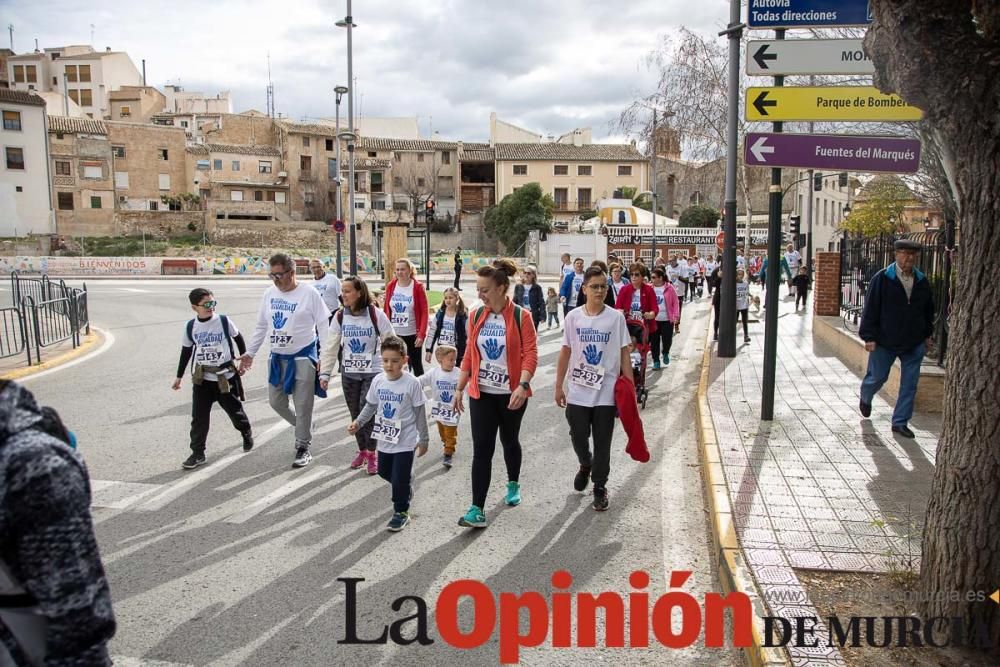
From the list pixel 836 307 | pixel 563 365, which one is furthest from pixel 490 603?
pixel 836 307

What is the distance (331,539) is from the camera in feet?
17.5

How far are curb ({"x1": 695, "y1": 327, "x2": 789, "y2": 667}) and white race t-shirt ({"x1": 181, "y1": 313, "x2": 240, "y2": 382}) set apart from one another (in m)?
4.37

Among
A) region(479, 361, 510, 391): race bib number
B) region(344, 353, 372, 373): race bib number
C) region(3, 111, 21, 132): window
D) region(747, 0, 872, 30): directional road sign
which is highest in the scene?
region(3, 111, 21, 132): window

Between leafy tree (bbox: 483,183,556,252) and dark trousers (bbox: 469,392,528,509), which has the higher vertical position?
leafy tree (bbox: 483,183,556,252)

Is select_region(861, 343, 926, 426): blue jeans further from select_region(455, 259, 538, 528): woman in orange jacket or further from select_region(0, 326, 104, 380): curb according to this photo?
select_region(0, 326, 104, 380): curb

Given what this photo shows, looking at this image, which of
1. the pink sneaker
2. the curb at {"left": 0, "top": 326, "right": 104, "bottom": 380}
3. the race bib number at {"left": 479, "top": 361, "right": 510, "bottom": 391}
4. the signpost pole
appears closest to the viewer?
the race bib number at {"left": 479, "top": 361, "right": 510, "bottom": 391}

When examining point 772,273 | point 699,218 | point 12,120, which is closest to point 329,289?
point 772,273

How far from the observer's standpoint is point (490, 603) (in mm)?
4402

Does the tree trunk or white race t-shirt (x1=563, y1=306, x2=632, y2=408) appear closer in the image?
the tree trunk

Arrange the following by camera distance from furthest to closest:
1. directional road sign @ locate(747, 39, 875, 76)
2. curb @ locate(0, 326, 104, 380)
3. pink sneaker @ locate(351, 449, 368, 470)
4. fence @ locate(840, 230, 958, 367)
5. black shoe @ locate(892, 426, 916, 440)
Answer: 1. curb @ locate(0, 326, 104, 380)
2. fence @ locate(840, 230, 958, 367)
3. black shoe @ locate(892, 426, 916, 440)
4. directional road sign @ locate(747, 39, 875, 76)
5. pink sneaker @ locate(351, 449, 368, 470)

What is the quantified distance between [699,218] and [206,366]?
176ft

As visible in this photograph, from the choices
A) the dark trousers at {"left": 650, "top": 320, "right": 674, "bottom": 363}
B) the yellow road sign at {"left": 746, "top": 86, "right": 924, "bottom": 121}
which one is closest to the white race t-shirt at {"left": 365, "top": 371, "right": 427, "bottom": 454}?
the yellow road sign at {"left": 746, "top": 86, "right": 924, "bottom": 121}

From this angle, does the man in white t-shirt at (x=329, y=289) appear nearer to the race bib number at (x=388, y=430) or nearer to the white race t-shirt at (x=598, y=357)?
the race bib number at (x=388, y=430)

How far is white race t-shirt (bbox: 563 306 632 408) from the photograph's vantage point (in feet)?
19.0
